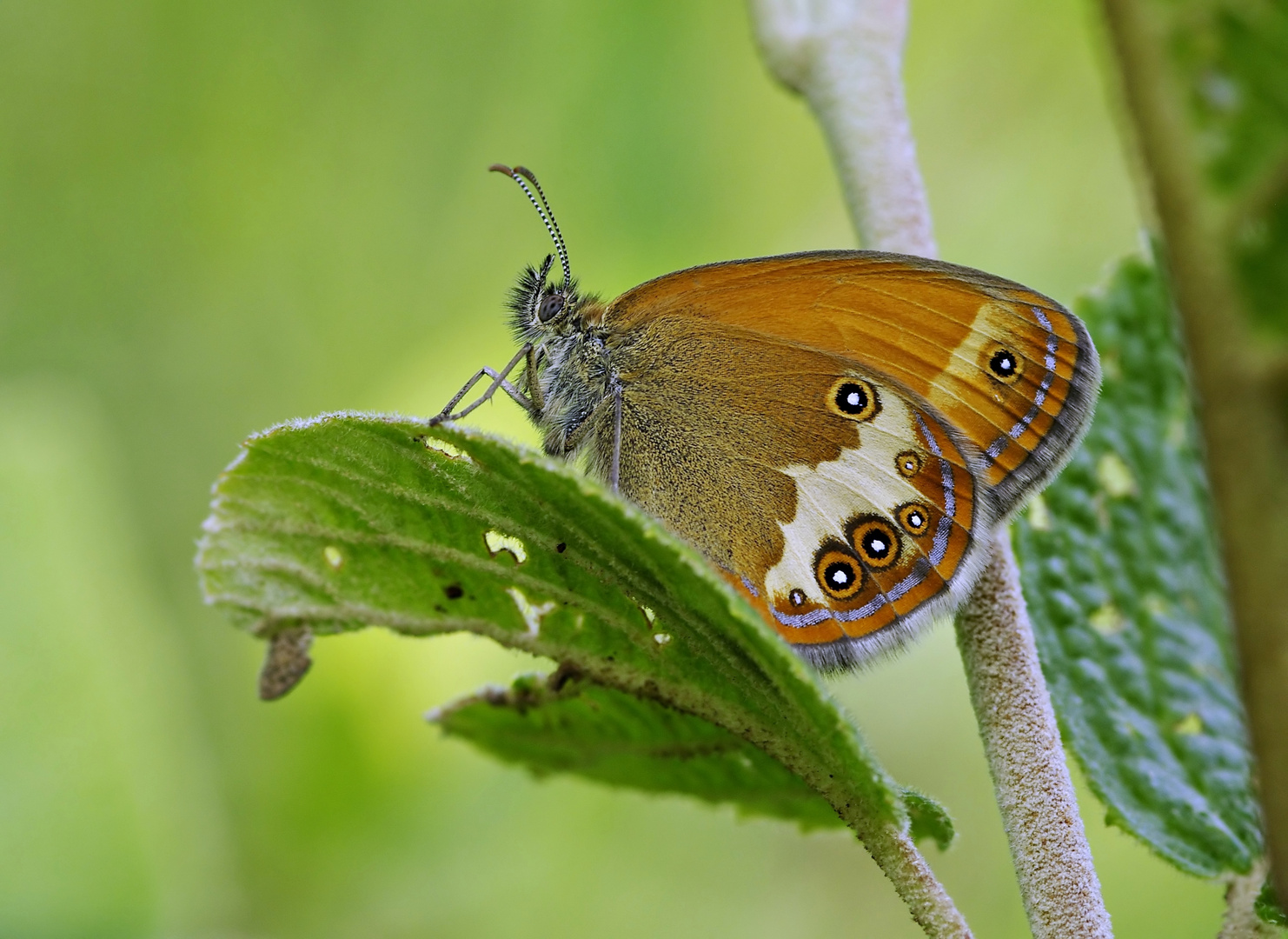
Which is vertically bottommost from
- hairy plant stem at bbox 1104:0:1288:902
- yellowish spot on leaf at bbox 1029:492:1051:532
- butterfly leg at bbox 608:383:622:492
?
hairy plant stem at bbox 1104:0:1288:902

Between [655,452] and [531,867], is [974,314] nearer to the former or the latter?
[655,452]

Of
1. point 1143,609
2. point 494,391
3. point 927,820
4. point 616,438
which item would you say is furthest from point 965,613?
point 494,391

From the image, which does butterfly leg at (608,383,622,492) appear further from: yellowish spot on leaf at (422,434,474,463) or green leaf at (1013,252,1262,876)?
yellowish spot on leaf at (422,434,474,463)

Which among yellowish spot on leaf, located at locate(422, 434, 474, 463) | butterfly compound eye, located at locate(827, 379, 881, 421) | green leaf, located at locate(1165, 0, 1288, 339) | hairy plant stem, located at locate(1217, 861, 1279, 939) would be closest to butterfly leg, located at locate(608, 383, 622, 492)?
butterfly compound eye, located at locate(827, 379, 881, 421)

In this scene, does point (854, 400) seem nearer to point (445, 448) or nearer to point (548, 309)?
point (548, 309)

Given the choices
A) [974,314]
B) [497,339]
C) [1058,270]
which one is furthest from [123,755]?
[1058,270]

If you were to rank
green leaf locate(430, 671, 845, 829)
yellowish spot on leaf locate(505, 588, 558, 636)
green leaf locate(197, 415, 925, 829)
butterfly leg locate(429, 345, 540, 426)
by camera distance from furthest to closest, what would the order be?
butterfly leg locate(429, 345, 540, 426)
green leaf locate(430, 671, 845, 829)
yellowish spot on leaf locate(505, 588, 558, 636)
green leaf locate(197, 415, 925, 829)

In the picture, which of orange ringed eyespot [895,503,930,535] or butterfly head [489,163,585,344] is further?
butterfly head [489,163,585,344]
